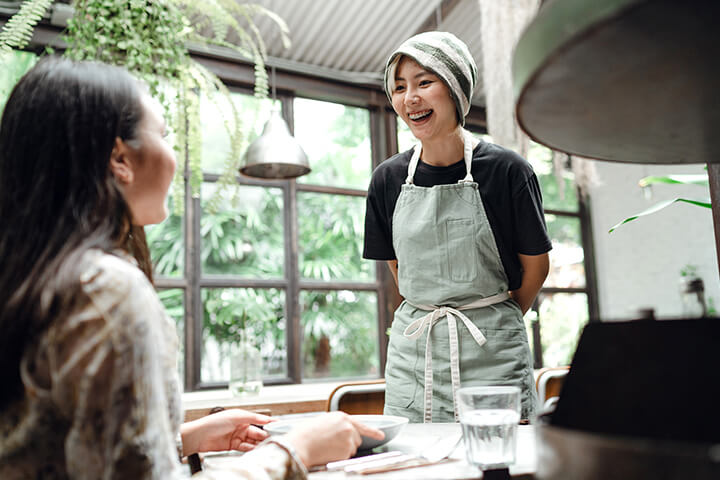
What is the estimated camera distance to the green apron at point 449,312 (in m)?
1.47

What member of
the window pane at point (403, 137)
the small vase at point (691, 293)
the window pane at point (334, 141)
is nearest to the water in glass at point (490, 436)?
the window pane at point (334, 141)

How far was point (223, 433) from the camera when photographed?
3.34 feet

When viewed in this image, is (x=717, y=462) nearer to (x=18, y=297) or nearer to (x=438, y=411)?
(x=18, y=297)

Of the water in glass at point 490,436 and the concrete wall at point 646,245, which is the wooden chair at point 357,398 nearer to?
the water in glass at point 490,436

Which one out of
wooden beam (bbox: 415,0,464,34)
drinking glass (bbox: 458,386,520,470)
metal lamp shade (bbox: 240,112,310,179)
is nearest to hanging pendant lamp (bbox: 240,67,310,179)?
metal lamp shade (bbox: 240,112,310,179)

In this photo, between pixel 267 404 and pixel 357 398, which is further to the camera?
pixel 267 404

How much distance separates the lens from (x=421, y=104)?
160cm

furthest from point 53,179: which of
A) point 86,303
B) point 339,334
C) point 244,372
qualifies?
point 339,334

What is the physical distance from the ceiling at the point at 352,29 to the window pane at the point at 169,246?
4.47 feet

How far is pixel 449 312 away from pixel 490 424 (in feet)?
2.40

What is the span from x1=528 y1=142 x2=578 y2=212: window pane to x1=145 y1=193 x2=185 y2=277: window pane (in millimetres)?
3222

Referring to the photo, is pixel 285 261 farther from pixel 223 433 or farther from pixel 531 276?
pixel 223 433

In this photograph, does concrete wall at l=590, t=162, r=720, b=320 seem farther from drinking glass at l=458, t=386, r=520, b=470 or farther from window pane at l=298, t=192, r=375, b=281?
A: drinking glass at l=458, t=386, r=520, b=470

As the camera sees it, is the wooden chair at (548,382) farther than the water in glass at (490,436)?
Yes
